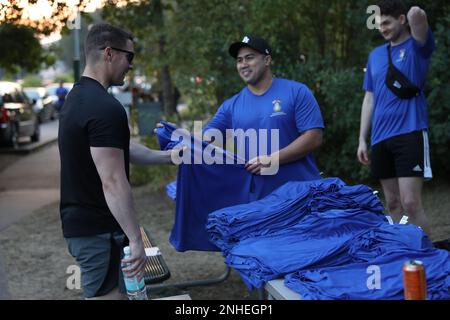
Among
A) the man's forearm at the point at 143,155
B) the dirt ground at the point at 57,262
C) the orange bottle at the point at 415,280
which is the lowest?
the dirt ground at the point at 57,262

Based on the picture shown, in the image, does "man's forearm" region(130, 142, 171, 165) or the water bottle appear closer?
the water bottle

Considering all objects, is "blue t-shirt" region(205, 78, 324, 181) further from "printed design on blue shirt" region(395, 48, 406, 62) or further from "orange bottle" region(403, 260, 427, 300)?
"orange bottle" region(403, 260, 427, 300)

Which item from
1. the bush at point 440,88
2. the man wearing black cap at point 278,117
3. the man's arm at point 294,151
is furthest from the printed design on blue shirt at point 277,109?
the bush at point 440,88

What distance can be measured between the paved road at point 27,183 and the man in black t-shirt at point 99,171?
299 cm

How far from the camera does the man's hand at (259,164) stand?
4.35 meters

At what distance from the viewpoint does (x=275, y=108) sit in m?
4.39

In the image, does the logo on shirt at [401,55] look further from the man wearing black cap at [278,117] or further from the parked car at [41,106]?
the parked car at [41,106]

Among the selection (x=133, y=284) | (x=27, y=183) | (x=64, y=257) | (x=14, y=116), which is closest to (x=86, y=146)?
(x=133, y=284)

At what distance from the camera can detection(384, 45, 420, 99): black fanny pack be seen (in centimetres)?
459

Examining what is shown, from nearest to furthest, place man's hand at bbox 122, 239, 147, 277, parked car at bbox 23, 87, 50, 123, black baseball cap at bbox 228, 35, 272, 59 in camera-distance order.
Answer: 1. man's hand at bbox 122, 239, 147, 277
2. black baseball cap at bbox 228, 35, 272, 59
3. parked car at bbox 23, 87, 50, 123

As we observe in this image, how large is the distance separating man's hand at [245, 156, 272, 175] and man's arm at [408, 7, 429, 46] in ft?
4.16

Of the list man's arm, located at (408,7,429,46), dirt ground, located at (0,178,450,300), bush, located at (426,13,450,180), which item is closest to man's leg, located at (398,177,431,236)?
man's arm, located at (408,7,429,46)

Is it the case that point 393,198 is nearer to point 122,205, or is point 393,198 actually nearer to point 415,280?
point 122,205

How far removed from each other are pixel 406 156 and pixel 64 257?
14.0ft
